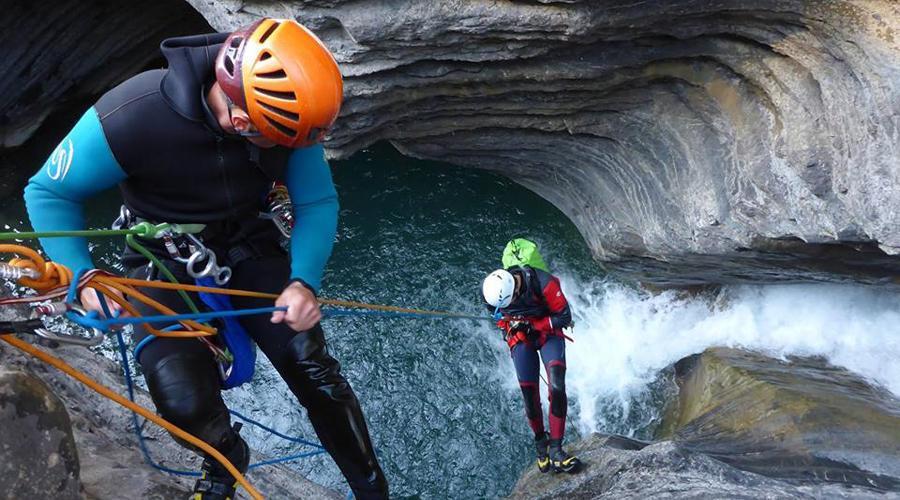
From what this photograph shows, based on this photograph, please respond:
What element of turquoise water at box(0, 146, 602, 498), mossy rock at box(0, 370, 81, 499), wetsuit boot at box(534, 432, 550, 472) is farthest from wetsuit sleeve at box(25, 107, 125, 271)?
turquoise water at box(0, 146, 602, 498)

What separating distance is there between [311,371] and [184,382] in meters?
0.46

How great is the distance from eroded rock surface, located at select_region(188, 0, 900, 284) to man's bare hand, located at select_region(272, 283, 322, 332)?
2.87 metres

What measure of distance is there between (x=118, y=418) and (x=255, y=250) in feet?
5.98

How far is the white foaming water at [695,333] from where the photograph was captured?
613cm

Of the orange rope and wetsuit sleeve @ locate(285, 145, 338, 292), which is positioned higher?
wetsuit sleeve @ locate(285, 145, 338, 292)

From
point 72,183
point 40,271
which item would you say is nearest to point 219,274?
point 72,183

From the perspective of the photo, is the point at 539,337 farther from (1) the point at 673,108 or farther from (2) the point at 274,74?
(2) the point at 274,74

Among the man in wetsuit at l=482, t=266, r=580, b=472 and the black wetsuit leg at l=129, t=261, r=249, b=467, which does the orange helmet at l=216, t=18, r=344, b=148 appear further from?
the man in wetsuit at l=482, t=266, r=580, b=472

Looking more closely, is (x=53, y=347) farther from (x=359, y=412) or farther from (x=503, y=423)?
(x=503, y=423)

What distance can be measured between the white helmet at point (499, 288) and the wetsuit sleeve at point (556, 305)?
0.29m

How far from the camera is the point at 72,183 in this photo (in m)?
2.30

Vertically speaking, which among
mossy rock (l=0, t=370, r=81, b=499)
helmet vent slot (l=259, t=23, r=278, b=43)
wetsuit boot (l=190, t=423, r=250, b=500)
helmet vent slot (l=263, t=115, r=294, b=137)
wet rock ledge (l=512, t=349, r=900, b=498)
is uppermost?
helmet vent slot (l=259, t=23, r=278, b=43)

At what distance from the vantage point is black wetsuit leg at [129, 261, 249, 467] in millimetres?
2426

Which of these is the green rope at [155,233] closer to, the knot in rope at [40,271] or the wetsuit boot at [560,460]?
the knot in rope at [40,271]
